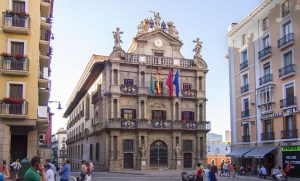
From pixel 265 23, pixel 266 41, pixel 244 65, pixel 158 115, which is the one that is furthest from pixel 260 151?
pixel 158 115

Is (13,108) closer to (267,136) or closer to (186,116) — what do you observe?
(267,136)

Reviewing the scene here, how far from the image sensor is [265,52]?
40625 mm

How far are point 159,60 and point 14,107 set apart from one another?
2471 centimetres

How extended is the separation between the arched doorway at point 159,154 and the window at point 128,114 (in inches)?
154

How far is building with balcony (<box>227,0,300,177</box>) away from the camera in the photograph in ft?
119

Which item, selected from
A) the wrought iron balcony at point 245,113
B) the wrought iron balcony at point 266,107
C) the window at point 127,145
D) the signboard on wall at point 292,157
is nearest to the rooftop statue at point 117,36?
the window at point 127,145

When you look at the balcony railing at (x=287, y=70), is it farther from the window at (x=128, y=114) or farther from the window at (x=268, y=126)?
the window at (x=128, y=114)

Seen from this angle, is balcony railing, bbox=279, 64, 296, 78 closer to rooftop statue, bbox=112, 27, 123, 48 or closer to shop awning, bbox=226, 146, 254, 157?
shop awning, bbox=226, 146, 254, 157

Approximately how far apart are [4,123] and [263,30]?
2511 cm

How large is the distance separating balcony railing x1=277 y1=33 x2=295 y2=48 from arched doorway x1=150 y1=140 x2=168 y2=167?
1835 centimetres

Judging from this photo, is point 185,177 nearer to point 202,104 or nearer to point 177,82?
point 177,82

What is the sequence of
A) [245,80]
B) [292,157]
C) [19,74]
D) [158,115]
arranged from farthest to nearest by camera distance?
[158,115] < [245,80] < [292,157] < [19,74]

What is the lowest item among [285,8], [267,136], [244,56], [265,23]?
[267,136]

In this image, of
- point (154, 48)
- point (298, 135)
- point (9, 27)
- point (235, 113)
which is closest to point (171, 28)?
point (154, 48)
